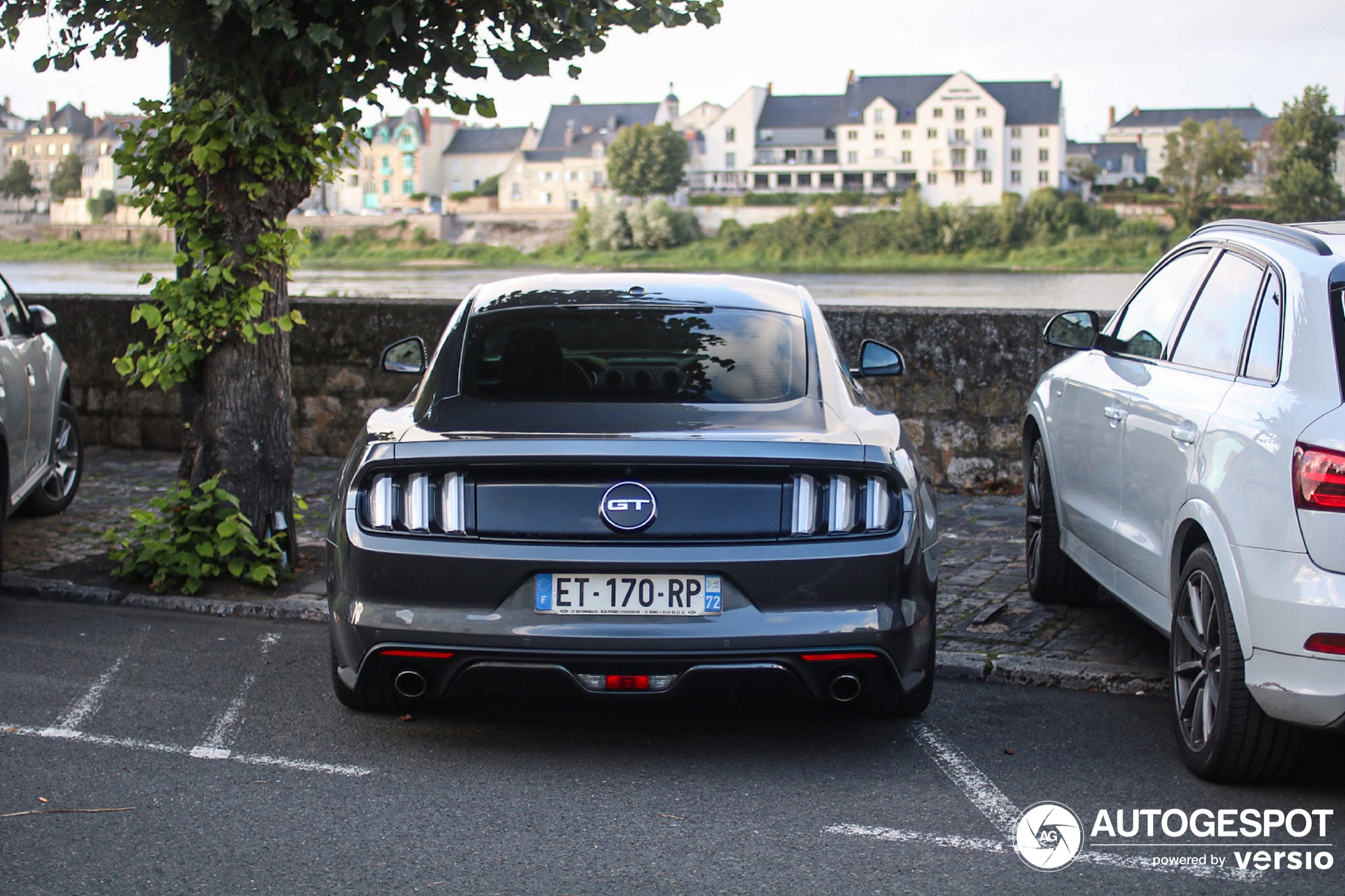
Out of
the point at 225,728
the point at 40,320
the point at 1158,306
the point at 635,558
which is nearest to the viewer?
the point at 635,558

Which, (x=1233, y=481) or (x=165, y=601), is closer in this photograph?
(x=1233, y=481)

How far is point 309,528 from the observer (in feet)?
25.7

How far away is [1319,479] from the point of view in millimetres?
3418

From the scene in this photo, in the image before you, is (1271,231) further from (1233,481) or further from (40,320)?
(40,320)

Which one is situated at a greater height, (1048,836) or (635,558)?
(635,558)

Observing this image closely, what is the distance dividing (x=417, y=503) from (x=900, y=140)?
428 feet

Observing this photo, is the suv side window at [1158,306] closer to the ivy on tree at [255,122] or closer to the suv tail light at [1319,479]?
the suv tail light at [1319,479]

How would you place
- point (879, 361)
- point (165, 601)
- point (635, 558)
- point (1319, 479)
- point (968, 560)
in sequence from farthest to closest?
point (968, 560), point (165, 601), point (879, 361), point (635, 558), point (1319, 479)

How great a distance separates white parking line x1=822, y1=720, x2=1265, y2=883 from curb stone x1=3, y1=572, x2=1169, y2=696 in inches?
36.3

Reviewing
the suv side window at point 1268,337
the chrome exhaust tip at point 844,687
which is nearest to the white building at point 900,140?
the suv side window at point 1268,337

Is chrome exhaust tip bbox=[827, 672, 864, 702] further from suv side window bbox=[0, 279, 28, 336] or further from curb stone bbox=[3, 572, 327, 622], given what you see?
suv side window bbox=[0, 279, 28, 336]

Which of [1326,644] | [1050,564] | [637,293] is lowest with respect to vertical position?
[1050,564]

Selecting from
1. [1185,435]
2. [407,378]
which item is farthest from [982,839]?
[407,378]

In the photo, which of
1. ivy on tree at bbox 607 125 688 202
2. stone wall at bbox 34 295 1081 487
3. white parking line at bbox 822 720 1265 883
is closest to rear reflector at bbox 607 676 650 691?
white parking line at bbox 822 720 1265 883
